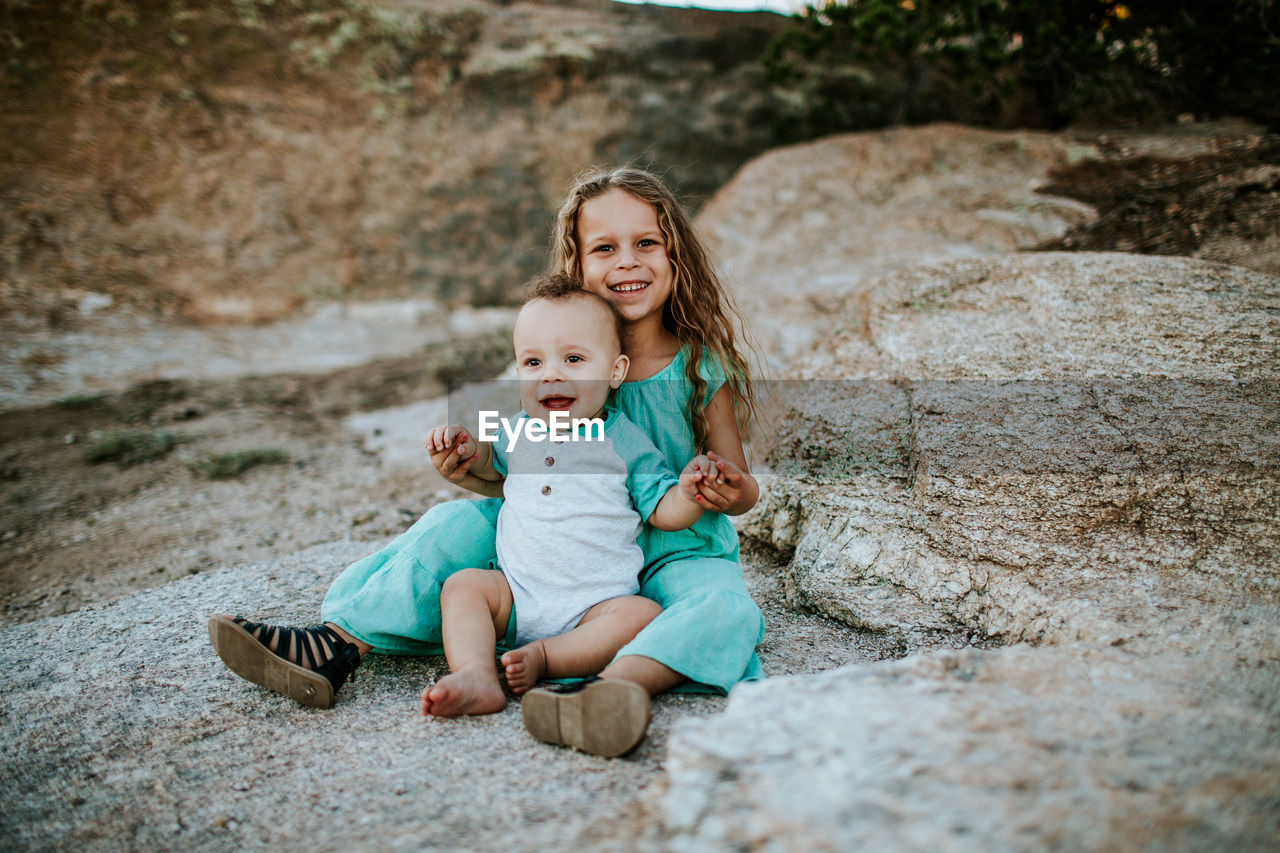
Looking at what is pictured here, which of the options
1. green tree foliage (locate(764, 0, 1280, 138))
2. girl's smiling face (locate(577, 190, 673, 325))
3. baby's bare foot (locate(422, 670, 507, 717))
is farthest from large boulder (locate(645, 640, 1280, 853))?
green tree foliage (locate(764, 0, 1280, 138))

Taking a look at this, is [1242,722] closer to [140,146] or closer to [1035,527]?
[1035,527]

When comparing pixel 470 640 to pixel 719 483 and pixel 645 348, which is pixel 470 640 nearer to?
pixel 719 483

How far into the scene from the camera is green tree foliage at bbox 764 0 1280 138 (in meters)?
3.83

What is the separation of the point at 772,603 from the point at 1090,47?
137 inches

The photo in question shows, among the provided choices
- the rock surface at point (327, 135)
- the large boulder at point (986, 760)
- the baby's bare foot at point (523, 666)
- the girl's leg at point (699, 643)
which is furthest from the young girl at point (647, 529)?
the rock surface at point (327, 135)

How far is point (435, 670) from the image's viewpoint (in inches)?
72.2

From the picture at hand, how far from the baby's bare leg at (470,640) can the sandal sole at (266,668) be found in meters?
0.23

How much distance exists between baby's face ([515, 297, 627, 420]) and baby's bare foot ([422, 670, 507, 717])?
60 centimetres

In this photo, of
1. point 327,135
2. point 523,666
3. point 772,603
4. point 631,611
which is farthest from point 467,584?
point 327,135

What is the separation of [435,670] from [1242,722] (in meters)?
1.54

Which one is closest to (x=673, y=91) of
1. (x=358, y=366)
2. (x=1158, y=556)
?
(x=358, y=366)

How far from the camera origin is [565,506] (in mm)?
1763

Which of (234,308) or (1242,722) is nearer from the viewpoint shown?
(1242,722)

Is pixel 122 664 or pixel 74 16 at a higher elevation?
pixel 74 16
